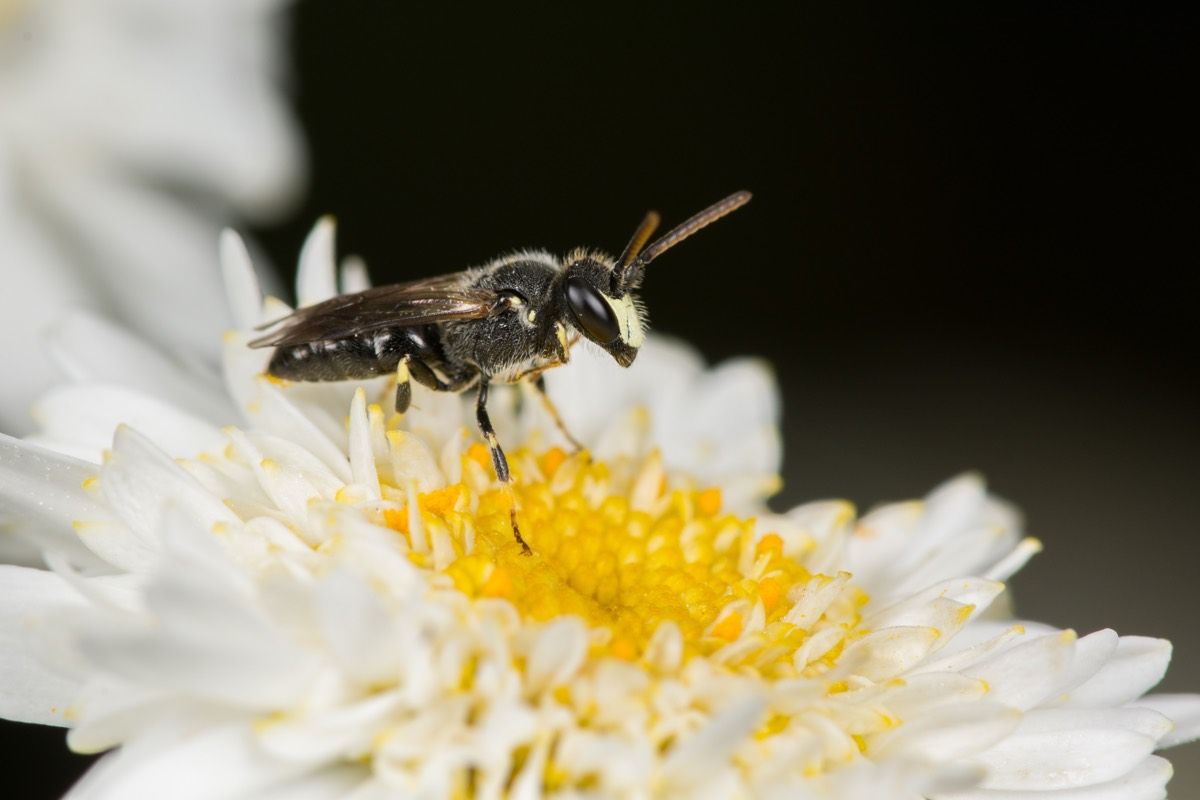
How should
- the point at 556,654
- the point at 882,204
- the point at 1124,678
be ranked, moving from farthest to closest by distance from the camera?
the point at 882,204 → the point at 1124,678 → the point at 556,654

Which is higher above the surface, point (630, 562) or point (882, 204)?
point (882, 204)

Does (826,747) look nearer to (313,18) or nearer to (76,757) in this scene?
(76,757)

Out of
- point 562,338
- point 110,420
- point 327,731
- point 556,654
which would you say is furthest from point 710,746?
point 110,420

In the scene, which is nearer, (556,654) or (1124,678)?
(556,654)

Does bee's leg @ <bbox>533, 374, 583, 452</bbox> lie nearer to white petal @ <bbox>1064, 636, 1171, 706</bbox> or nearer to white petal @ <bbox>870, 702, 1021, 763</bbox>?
white petal @ <bbox>870, 702, 1021, 763</bbox>

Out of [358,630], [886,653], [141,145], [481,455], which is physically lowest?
[358,630]

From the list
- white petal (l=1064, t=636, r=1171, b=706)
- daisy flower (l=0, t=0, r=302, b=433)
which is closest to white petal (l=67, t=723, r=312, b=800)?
white petal (l=1064, t=636, r=1171, b=706)

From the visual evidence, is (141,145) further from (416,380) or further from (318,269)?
(416,380)

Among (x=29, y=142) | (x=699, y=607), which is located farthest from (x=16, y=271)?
A: (x=699, y=607)

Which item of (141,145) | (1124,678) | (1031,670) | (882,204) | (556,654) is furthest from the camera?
(882,204)
